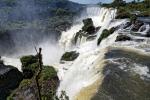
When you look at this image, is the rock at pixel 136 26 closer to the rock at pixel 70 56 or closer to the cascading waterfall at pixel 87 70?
the cascading waterfall at pixel 87 70

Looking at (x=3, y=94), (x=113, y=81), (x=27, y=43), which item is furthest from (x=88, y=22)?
(x=113, y=81)

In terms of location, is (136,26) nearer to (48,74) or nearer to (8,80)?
(48,74)

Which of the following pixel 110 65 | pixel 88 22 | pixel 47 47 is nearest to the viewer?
pixel 110 65

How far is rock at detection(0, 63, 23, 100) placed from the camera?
1234 inches

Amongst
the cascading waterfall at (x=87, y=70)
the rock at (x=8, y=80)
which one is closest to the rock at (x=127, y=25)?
the cascading waterfall at (x=87, y=70)

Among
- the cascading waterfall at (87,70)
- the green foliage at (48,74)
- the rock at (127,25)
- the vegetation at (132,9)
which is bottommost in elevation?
the green foliage at (48,74)

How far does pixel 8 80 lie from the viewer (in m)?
32.4

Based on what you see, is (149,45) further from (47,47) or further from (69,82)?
(47,47)

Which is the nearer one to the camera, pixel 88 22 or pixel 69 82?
pixel 69 82

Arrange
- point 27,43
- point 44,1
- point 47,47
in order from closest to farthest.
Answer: point 47,47 < point 27,43 < point 44,1

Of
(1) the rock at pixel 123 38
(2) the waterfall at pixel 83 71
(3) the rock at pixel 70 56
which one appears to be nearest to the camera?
(2) the waterfall at pixel 83 71

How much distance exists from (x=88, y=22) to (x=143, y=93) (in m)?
33.1

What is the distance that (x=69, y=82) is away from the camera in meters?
29.0

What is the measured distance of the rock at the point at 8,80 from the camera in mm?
31344
